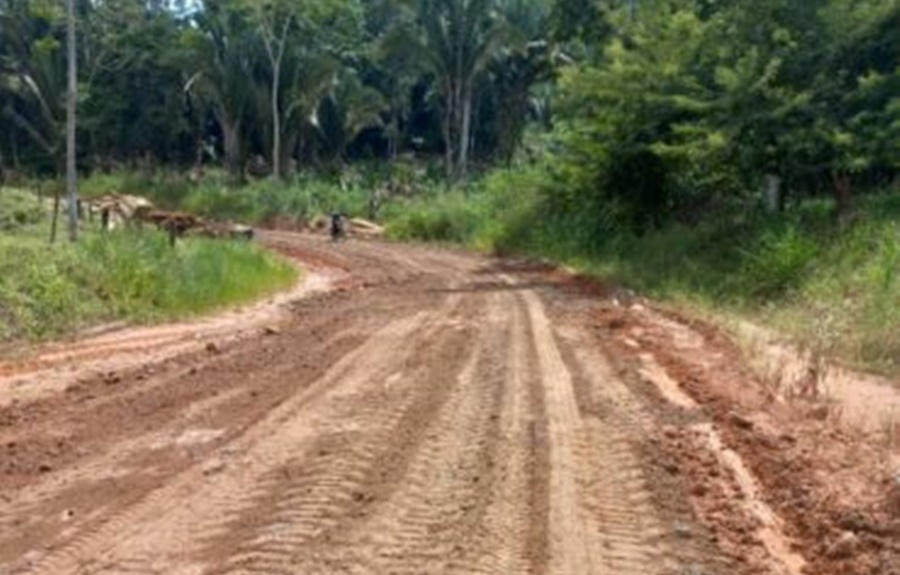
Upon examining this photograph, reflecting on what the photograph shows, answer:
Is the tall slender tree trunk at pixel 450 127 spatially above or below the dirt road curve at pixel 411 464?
above

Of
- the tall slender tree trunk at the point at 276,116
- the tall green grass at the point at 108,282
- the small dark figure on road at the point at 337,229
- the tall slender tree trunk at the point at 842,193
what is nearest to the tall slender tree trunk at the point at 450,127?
the tall slender tree trunk at the point at 276,116

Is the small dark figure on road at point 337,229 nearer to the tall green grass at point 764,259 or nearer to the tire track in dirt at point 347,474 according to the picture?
the tall green grass at point 764,259

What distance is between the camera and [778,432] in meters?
8.95

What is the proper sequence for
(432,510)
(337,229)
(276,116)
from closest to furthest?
1. (432,510)
2. (337,229)
3. (276,116)

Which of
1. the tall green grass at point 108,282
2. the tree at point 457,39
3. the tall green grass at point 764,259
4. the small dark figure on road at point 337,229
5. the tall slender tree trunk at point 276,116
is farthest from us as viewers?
the tall slender tree trunk at point 276,116

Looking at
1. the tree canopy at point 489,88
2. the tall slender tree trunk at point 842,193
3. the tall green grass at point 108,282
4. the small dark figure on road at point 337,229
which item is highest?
the tree canopy at point 489,88

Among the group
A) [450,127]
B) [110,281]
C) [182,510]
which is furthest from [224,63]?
[182,510]

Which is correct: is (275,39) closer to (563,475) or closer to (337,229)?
(337,229)

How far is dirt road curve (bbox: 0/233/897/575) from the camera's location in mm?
5895

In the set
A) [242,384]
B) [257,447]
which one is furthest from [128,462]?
[242,384]

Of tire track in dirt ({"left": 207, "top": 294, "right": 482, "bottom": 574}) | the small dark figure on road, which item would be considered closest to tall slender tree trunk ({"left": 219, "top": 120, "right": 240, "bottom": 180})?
the small dark figure on road

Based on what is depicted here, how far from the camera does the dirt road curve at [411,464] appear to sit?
589 centimetres

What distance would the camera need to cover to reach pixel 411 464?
770 cm

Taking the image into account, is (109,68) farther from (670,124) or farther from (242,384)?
(242,384)
